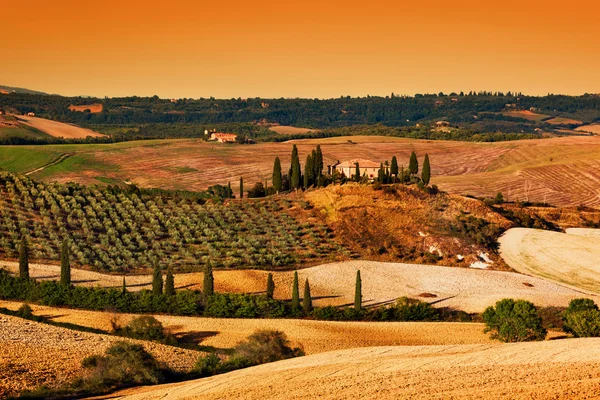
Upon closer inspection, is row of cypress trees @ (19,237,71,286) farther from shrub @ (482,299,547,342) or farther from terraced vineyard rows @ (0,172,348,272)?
shrub @ (482,299,547,342)

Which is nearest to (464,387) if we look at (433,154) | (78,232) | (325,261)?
(325,261)

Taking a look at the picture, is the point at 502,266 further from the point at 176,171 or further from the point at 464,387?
the point at 176,171

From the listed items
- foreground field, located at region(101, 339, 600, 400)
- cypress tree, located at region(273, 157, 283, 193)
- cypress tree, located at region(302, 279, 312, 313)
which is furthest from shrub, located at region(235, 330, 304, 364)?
cypress tree, located at region(273, 157, 283, 193)

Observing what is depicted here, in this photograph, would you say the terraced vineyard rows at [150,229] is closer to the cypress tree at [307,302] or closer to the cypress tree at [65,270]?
the cypress tree at [65,270]

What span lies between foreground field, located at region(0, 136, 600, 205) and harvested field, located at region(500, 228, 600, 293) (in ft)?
119

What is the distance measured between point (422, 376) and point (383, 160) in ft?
440

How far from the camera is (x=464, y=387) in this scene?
35312 millimetres

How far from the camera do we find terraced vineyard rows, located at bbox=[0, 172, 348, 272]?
80438mm

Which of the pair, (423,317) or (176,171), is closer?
(423,317)

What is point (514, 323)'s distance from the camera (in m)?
57.0

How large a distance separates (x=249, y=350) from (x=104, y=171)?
A: 117583 millimetres

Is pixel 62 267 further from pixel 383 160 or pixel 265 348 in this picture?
pixel 383 160

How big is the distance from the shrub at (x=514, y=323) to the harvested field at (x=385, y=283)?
30.9 feet

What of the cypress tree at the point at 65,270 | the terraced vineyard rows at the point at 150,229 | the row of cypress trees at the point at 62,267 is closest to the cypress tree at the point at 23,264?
the row of cypress trees at the point at 62,267
